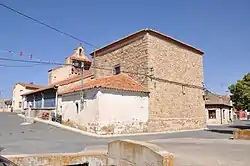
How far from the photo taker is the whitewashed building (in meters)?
17.8

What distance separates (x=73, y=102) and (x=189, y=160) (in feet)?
47.8

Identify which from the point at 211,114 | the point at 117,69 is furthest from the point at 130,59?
the point at 211,114

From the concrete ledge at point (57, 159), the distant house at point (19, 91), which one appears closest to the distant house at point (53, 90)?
the distant house at point (19, 91)

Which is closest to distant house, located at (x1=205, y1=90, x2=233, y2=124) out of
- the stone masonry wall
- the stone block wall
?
the stone masonry wall

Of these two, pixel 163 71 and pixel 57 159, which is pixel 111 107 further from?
pixel 57 159

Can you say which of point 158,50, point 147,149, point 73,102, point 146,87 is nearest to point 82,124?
point 73,102

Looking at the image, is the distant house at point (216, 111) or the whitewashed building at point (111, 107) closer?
the whitewashed building at point (111, 107)

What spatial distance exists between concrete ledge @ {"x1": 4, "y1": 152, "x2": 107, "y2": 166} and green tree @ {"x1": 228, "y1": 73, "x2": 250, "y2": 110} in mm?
14053

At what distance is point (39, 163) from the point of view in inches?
281

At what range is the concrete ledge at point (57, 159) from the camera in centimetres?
697

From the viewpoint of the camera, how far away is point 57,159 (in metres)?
7.41

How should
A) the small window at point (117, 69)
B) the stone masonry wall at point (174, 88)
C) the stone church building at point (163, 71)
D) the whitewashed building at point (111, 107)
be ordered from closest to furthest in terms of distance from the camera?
the whitewashed building at point (111, 107) < the stone church building at point (163, 71) < the stone masonry wall at point (174, 88) < the small window at point (117, 69)

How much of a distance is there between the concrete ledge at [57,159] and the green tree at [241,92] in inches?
553

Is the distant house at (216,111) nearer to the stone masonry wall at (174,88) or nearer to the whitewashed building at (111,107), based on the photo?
the stone masonry wall at (174,88)
